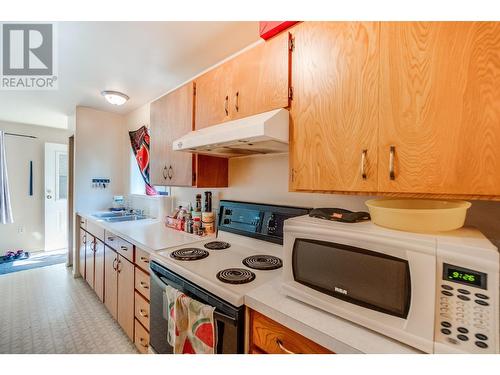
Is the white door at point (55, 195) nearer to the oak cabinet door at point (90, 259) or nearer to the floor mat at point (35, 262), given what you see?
the floor mat at point (35, 262)

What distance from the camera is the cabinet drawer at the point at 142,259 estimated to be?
1.52 meters

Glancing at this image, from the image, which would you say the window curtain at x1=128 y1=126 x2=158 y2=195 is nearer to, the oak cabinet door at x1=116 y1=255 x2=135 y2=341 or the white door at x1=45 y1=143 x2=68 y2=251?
the oak cabinet door at x1=116 y1=255 x2=135 y2=341

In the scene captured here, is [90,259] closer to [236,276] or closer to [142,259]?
[142,259]

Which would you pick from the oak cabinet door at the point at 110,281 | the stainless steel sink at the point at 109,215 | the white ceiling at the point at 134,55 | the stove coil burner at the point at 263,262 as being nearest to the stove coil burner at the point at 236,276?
the stove coil burner at the point at 263,262

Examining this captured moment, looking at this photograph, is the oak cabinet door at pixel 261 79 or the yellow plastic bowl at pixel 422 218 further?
the oak cabinet door at pixel 261 79

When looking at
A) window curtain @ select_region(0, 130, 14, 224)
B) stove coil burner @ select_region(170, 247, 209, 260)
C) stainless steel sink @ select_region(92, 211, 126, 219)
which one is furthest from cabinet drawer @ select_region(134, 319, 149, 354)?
window curtain @ select_region(0, 130, 14, 224)

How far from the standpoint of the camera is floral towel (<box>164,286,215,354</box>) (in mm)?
986

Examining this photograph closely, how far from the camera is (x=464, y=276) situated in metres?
0.58

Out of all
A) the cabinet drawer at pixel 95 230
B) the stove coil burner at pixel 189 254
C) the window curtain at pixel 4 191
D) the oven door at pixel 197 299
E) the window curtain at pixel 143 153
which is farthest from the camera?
the window curtain at pixel 4 191

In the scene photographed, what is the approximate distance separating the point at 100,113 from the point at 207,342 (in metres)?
3.34

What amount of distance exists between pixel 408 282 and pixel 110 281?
2.35 m

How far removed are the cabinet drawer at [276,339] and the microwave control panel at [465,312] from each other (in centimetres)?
34

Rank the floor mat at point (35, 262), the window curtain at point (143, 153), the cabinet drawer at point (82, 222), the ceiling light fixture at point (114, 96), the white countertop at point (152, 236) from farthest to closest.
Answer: the floor mat at point (35, 262) → the window curtain at point (143, 153) → the cabinet drawer at point (82, 222) → the ceiling light fixture at point (114, 96) → the white countertop at point (152, 236)
